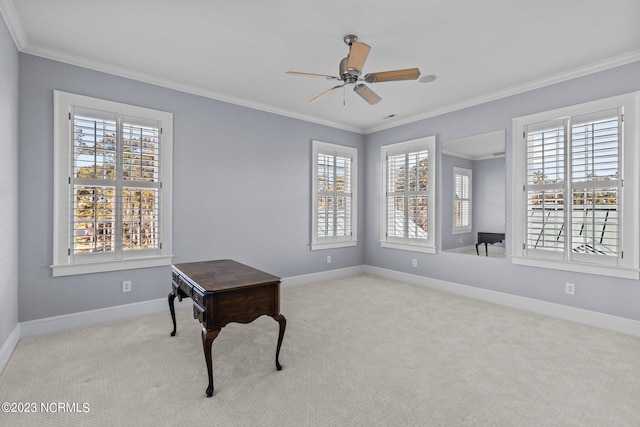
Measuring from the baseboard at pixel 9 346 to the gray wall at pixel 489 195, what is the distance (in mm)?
5060

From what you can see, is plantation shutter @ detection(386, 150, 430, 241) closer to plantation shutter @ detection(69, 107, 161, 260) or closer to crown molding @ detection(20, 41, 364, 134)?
crown molding @ detection(20, 41, 364, 134)

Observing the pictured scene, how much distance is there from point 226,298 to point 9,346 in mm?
2048

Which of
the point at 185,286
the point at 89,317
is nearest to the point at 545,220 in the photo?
the point at 185,286

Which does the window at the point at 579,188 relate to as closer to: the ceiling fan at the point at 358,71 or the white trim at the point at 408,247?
the white trim at the point at 408,247

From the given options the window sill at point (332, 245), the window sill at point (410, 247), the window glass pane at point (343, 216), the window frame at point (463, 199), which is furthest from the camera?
the window glass pane at point (343, 216)

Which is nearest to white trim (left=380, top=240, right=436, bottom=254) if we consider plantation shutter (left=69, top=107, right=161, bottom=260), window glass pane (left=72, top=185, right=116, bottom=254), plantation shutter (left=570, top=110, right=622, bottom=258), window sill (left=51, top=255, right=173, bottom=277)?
plantation shutter (left=570, top=110, right=622, bottom=258)

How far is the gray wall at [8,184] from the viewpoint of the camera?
2434mm

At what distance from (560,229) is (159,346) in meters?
4.35

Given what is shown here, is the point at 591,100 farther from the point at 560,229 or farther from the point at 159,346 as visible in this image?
the point at 159,346

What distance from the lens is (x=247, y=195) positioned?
14.7 ft

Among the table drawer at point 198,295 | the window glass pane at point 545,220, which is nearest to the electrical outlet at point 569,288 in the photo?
the window glass pane at point 545,220

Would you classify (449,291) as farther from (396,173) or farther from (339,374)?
(339,374)

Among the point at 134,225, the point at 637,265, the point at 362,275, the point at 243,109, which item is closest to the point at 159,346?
the point at 134,225

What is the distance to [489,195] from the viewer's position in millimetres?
4184
